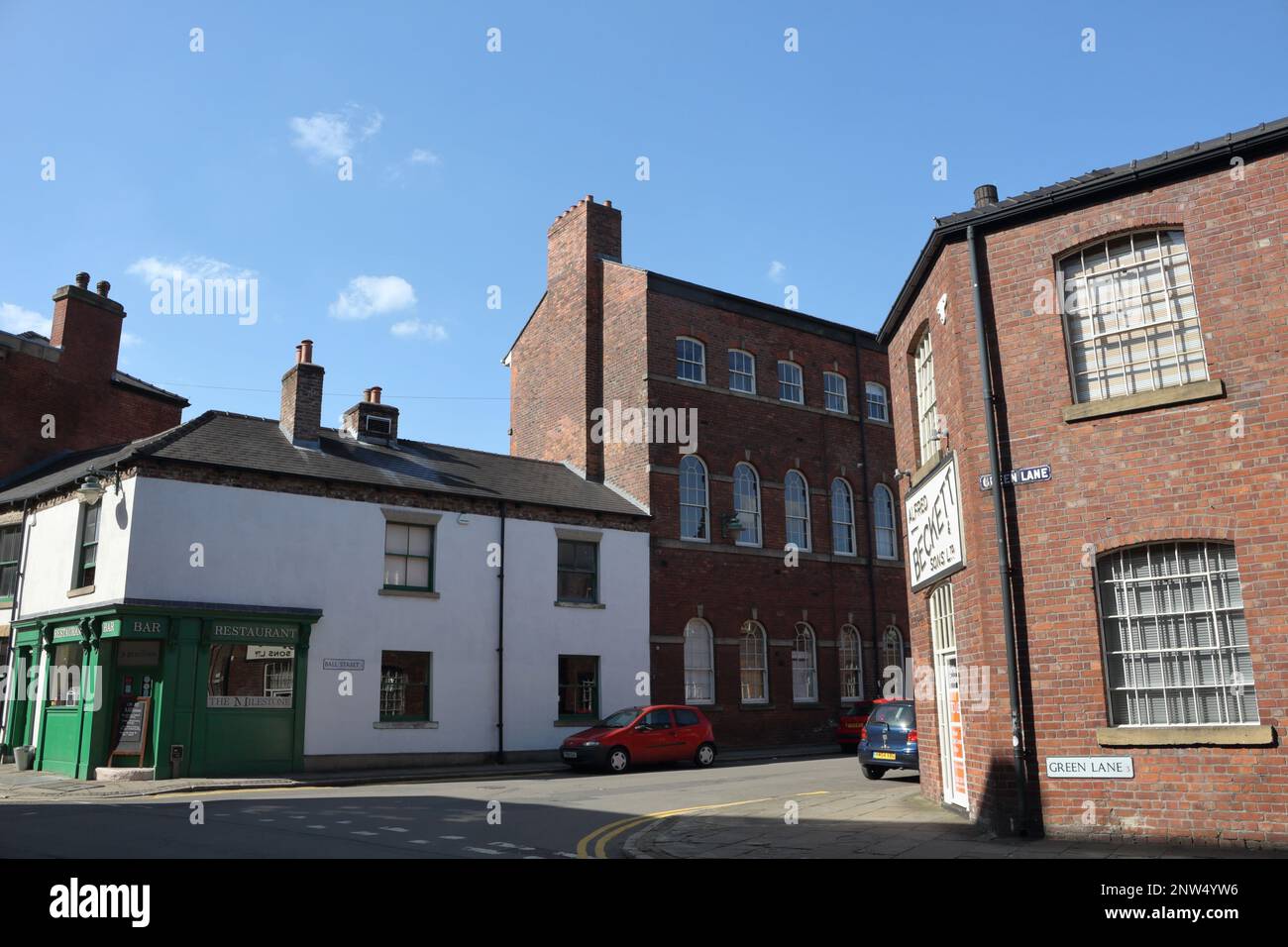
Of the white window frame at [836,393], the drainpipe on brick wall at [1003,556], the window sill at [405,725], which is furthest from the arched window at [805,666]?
the drainpipe on brick wall at [1003,556]

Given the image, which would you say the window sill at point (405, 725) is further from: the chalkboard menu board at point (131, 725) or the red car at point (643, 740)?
the chalkboard menu board at point (131, 725)

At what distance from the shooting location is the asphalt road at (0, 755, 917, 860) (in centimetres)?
1049

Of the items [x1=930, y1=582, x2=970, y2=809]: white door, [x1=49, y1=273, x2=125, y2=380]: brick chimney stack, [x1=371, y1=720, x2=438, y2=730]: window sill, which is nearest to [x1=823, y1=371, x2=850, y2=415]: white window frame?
[x1=371, y1=720, x2=438, y2=730]: window sill

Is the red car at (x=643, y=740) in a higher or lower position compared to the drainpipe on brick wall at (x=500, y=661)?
lower

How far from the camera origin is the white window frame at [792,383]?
3120cm

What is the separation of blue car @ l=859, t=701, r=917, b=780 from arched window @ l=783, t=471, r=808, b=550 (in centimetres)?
1118

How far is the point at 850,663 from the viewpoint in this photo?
101 feet

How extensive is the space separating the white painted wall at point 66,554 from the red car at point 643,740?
9.93 m

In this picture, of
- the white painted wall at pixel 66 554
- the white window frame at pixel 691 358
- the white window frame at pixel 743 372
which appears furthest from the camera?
the white window frame at pixel 743 372

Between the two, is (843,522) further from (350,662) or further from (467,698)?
(350,662)

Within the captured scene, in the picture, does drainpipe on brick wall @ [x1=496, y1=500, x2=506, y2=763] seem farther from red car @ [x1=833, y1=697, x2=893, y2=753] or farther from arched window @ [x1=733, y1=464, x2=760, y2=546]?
red car @ [x1=833, y1=697, x2=893, y2=753]

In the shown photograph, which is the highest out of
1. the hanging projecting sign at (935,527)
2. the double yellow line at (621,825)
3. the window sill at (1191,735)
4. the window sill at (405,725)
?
the hanging projecting sign at (935,527)

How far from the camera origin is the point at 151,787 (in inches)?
687

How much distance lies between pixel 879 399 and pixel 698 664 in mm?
11741
